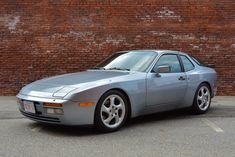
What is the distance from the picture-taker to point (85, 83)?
6109 millimetres

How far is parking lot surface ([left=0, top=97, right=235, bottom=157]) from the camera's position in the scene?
514cm

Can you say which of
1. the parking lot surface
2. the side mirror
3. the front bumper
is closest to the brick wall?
the parking lot surface

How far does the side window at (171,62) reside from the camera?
7315 mm

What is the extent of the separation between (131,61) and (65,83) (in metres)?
1.60

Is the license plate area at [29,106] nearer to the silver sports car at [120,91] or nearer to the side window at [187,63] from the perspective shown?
the silver sports car at [120,91]

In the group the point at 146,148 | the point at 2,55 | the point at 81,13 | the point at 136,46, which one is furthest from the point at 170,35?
the point at 146,148

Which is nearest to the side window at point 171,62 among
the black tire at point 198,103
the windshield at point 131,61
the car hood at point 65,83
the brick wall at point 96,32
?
the windshield at point 131,61

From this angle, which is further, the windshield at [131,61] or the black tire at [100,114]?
the windshield at [131,61]

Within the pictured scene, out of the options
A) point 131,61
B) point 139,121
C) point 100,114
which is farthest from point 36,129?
point 131,61

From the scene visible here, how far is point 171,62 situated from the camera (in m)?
7.59

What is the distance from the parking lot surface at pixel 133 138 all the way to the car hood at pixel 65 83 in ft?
2.16

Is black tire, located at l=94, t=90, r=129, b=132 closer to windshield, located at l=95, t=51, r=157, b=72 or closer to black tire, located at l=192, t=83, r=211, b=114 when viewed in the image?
windshield, located at l=95, t=51, r=157, b=72

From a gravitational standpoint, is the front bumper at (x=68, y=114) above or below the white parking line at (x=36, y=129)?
above

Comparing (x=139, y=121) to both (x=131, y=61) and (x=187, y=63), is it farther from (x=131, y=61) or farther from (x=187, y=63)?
(x=187, y=63)
